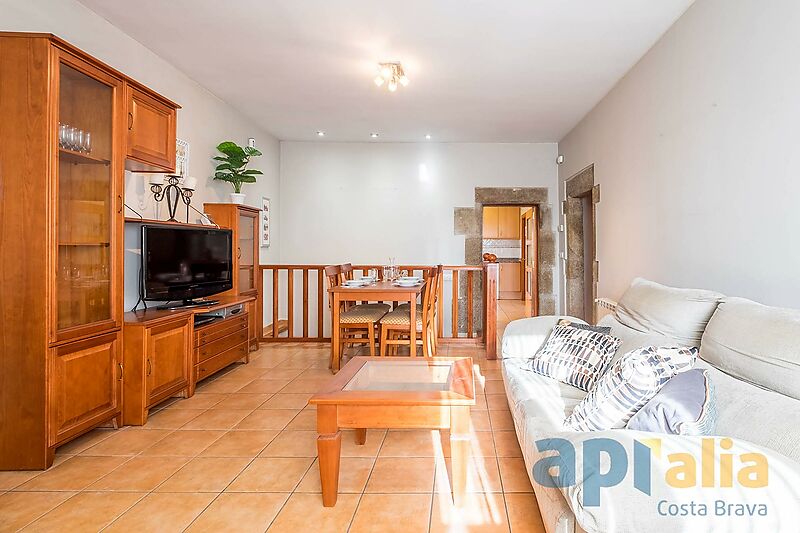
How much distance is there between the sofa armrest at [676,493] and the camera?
3.54 ft

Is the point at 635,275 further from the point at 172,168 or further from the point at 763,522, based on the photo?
the point at 172,168

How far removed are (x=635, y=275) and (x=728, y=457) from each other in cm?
314

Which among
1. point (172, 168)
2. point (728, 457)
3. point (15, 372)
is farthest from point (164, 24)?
point (728, 457)

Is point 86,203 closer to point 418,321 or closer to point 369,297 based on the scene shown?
point 369,297

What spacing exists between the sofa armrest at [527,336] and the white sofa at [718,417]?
1.25ft

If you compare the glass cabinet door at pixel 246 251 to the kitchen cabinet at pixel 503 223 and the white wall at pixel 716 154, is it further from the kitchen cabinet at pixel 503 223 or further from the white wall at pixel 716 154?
the kitchen cabinet at pixel 503 223

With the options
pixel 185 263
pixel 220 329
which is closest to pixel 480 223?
pixel 220 329

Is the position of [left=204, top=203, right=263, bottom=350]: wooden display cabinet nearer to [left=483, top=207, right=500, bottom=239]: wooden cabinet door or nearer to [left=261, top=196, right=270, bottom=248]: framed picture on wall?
[left=261, top=196, right=270, bottom=248]: framed picture on wall

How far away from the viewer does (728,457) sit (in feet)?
3.78

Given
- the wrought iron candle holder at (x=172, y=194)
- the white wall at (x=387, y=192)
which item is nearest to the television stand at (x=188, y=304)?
the wrought iron candle holder at (x=172, y=194)

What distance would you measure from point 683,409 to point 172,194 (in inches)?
160

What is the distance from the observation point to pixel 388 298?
13.6ft

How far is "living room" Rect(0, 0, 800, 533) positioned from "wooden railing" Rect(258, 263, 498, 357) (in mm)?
94

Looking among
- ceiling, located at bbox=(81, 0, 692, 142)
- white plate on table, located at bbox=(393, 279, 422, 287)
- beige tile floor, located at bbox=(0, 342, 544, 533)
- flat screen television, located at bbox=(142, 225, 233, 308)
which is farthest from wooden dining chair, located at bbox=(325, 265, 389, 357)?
ceiling, located at bbox=(81, 0, 692, 142)
